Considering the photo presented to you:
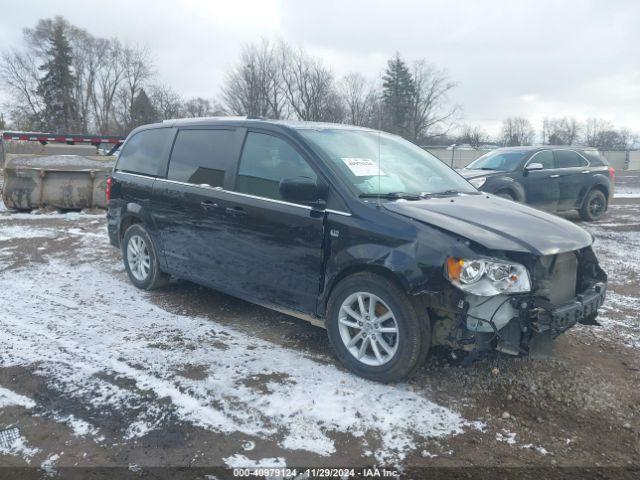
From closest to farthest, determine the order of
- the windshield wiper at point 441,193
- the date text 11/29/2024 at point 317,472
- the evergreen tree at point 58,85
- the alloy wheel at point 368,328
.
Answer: the date text 11/29/2024 at point 317,472
the alloy wheel at point 368,328
the windshield wiper at point 441,193
the evergreen tree at point 58,85

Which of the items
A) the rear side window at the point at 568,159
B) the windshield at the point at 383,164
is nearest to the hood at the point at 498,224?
the windshield at the point at 383,164

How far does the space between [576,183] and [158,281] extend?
29.4 ft

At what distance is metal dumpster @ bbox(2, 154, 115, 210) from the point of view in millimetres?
11422

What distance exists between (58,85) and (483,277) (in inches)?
2558

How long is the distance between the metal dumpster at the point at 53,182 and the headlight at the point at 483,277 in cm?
1062

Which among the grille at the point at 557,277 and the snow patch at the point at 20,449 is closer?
the snow patch at the point at 20,449

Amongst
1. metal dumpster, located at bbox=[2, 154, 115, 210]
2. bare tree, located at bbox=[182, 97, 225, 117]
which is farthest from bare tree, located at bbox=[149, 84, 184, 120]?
metal dumpster, located at bbox=[2, 154, 115, 210]

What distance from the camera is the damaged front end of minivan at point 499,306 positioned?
3254 millimetres

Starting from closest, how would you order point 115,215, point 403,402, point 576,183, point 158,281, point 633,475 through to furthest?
point 633,475 < point 403,402 < point 158,281 < point 115,215 < point 576,183

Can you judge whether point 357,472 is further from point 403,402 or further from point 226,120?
point 226,120

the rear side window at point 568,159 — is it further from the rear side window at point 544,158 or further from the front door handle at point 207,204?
the front door handle at point 207,204

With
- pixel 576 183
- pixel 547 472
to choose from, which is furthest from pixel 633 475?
pixel 576 183

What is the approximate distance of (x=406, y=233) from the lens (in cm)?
347

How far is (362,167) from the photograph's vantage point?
13.6 ft
